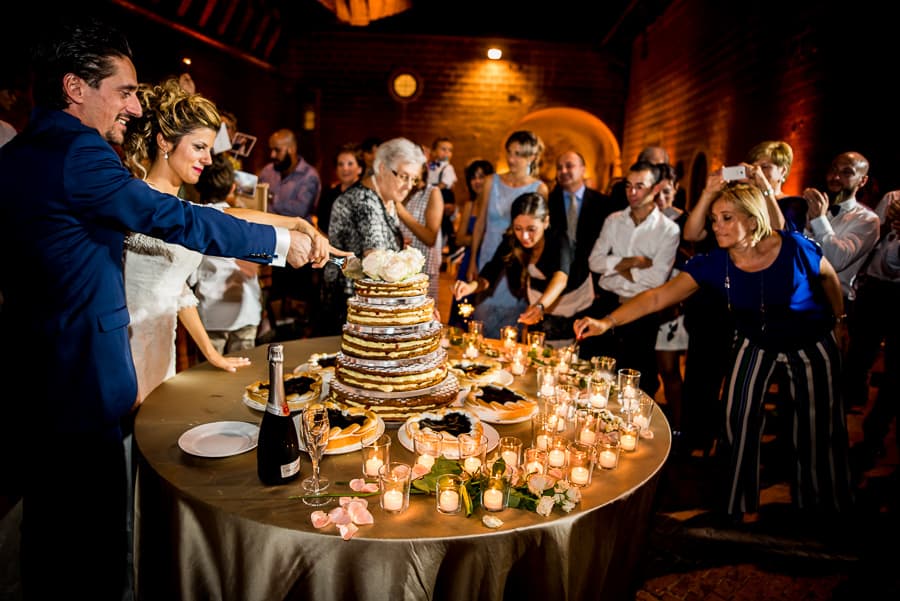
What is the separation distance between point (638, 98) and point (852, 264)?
8.12 m

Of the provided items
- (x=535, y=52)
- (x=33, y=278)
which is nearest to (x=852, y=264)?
(x=33, y=278)

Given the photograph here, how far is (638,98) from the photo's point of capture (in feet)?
36.2

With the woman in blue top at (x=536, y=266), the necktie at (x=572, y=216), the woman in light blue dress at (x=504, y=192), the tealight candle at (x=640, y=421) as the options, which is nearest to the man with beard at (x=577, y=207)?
the necktie at (x=572, y=216)

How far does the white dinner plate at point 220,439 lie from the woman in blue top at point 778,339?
5.83 feet

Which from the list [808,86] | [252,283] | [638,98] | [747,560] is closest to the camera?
[747,560]

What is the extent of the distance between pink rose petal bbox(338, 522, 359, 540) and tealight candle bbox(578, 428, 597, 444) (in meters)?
0.82

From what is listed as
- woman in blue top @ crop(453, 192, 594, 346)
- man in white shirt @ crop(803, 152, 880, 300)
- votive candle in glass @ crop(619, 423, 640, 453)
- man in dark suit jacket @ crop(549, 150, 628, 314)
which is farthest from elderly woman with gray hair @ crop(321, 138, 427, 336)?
man in white shirt @ crop(803, 152, 880, 300)

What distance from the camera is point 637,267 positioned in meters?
3.85

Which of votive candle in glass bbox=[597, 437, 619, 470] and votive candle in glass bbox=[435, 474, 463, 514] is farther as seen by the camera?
votive candle in glass bbox=[597, 437, 619, 470]

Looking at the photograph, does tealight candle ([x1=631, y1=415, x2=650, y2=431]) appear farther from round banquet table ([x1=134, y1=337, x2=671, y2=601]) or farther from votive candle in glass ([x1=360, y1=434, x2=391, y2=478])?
votive candle in glass ([x1=360, y1=434, x2=391, y2=478])

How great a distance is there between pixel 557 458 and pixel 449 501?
411 millimetres

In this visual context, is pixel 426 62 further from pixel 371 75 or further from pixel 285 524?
pixel 285 524

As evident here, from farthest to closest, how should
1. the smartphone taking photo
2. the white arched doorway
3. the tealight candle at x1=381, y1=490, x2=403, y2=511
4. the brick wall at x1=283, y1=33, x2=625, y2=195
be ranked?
1. the white arched doorway
2. the brick wall at x1=283, y1=33, x2=625, y2=195
3. the smartphone taking photo
4. the tealight candle at x1=381, y1=490, x2=403, y2=511

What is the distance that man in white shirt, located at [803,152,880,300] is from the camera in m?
3.80
